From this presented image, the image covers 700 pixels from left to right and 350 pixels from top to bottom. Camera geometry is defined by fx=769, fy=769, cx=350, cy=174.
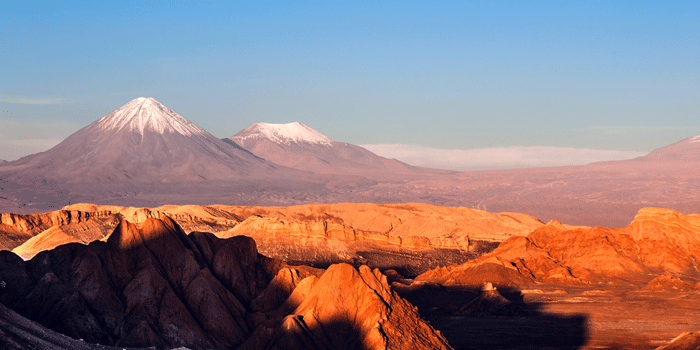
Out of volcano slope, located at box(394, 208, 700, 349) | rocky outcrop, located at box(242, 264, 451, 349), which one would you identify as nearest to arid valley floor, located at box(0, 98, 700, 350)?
rocky outcrop, located at box(242, 264, 451, 349)

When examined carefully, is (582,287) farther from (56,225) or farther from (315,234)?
(56,225)

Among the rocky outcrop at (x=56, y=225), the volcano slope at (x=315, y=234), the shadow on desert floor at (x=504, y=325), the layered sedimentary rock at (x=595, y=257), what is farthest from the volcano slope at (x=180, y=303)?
the rocky outcrop at (x=56, y=225)

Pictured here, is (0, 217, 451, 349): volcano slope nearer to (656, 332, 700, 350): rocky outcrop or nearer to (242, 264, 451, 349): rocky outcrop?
(242, 264, 451, 349): rocky outcrop

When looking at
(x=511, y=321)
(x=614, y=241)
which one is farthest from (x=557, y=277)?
(x=511, y=321)

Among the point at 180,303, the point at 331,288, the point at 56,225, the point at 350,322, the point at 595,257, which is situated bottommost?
the point at 595,257

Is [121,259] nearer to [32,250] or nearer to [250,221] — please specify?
[32,250]

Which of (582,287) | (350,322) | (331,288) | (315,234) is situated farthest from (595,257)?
(350,322)

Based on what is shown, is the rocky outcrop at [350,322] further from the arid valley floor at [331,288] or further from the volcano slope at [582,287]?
the volcano slope at [582,287]
